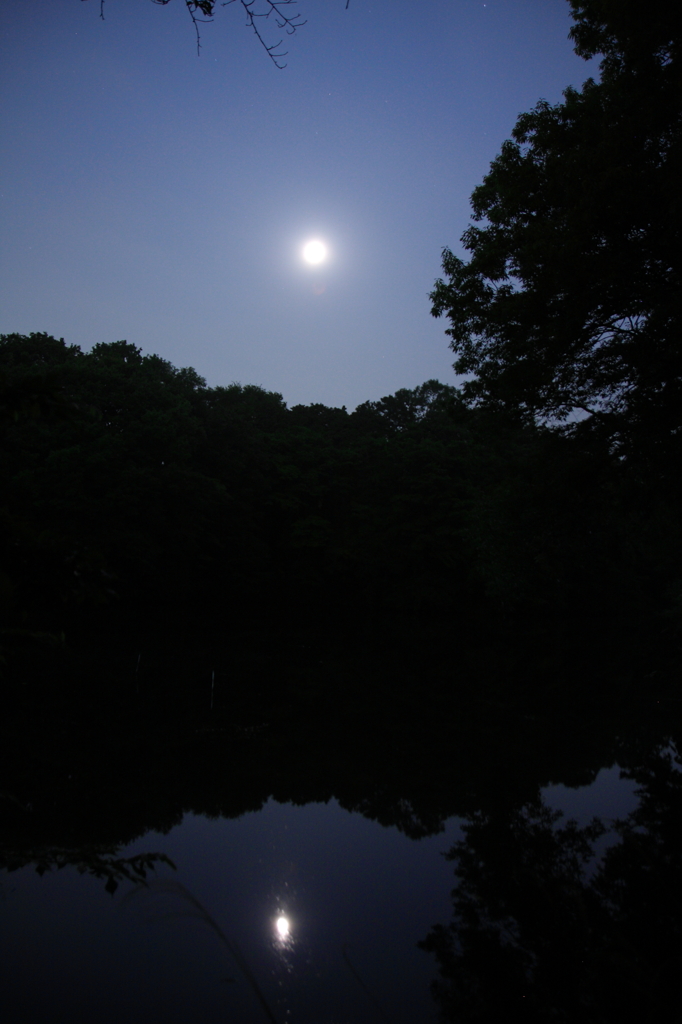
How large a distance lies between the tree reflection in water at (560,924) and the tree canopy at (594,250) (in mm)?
6787

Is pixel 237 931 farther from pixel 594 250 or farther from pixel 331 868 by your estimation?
pixel 594 250

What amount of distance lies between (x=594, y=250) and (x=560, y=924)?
9104 mm

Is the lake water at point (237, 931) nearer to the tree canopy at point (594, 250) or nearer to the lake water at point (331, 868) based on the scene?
the lake water at point (331, 868)

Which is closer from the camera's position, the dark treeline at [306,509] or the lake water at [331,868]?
the lake water at [331,868]

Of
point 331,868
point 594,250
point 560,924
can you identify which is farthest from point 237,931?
point 594,250

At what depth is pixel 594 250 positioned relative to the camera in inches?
396

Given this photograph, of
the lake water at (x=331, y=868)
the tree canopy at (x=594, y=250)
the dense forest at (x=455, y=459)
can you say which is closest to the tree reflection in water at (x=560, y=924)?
the lake water at (x=331, y=868)

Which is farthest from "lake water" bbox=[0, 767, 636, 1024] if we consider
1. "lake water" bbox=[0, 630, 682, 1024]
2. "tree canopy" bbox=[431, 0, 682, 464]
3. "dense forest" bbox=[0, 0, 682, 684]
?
"tree canopy" bbox=[431, 0, 682, 464]

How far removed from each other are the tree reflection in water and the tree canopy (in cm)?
679

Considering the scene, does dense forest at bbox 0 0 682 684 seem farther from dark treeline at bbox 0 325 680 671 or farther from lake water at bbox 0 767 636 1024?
lake water at bbox 0 767 636 1024

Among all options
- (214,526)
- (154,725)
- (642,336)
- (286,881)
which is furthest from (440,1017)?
(214,526)

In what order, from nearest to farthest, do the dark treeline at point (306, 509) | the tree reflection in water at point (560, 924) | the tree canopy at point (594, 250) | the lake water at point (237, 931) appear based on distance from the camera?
the lake water at point (237, 931)
the tree reflection in water at point (560, 924)
the tree canopy at point (594, 250)
the dark treeline at point (306, 509)

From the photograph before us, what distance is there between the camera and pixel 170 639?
23.2m

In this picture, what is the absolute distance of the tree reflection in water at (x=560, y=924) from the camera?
3654mm
